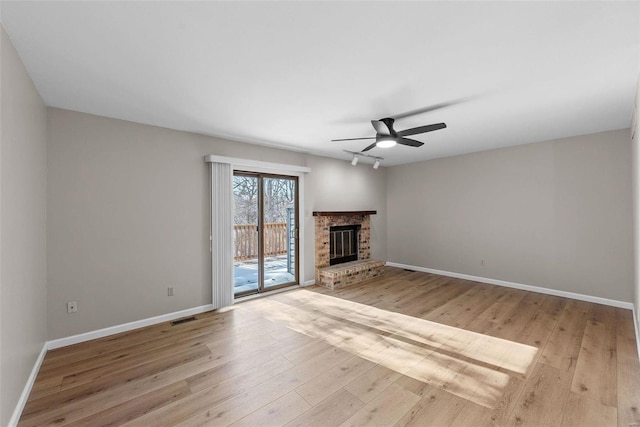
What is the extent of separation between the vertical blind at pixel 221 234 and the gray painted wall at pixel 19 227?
1745 millimetres

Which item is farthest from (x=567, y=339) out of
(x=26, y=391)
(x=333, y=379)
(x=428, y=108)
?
(x=26, y=391)

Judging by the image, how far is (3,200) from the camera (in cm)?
168

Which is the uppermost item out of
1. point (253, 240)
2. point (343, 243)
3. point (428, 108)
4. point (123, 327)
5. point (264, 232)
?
point (428, 108)

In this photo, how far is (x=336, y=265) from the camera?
5629 mm

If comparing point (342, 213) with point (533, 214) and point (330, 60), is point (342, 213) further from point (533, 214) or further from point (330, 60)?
point (330, 60)

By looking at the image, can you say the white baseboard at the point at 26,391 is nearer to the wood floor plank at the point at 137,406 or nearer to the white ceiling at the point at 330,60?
the wood floor plank at the point at 137,406

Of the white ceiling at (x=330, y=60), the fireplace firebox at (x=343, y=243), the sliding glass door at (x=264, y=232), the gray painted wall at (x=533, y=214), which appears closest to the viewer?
the white ceiling at (x=330, y=60)

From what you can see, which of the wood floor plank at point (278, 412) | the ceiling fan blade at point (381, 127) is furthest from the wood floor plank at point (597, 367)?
the ceiling fan blade at point (381, 127)

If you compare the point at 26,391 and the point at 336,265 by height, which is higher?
the point at 336,265

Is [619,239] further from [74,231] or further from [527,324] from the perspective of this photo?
[74,231]

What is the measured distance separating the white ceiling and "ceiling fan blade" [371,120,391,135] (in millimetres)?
163

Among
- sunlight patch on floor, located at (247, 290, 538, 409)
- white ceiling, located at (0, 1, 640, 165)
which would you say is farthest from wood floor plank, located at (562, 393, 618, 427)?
white ceiling, located at (0, 1, 640, 165)

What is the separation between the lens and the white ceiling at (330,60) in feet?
5.15

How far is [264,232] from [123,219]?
1986 mm
